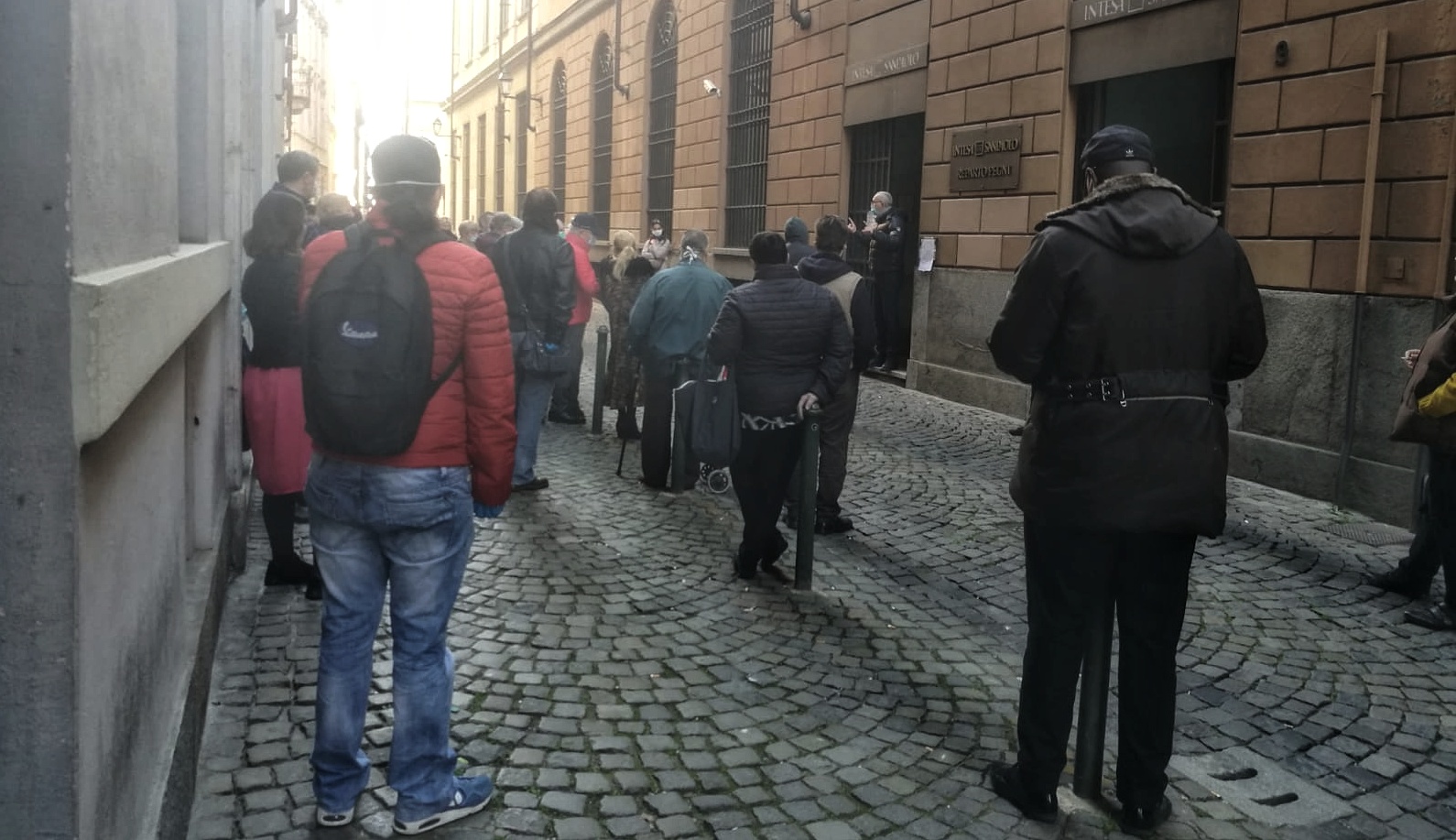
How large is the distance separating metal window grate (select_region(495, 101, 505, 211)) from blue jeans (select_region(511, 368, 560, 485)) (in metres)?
29.8

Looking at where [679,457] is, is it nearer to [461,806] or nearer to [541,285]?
[541,285]

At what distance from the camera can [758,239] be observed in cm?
587

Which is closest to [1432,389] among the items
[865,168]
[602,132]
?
[865,168]

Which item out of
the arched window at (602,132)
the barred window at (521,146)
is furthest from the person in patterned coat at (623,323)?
the barred window at (521,146)

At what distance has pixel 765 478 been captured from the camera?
5.89 meters

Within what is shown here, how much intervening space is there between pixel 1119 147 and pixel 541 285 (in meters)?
4.98

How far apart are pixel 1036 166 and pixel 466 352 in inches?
361

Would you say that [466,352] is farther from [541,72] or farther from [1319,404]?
[541,72]

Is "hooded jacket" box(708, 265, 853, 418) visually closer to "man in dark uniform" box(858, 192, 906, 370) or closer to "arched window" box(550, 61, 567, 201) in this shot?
"man in dark uniform" box(858, 192, 906, 370)

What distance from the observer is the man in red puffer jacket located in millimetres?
3174

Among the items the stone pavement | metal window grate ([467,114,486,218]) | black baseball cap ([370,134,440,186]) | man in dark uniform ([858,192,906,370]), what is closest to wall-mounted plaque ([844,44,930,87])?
man in dark uniform ([858,192,906,370])

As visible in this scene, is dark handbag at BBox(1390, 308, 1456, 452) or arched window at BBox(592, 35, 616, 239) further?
arched window at BBox(592, 35, 616, 239)

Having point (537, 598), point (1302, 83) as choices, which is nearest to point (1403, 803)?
point (537, 598)

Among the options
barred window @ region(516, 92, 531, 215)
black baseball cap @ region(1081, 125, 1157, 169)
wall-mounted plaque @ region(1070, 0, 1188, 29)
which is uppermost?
barred window @ region(516, 92, 531, 215)
